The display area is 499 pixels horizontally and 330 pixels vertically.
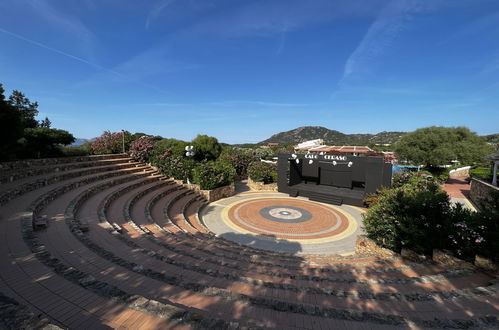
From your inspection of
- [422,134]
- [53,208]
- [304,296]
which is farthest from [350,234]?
[422,134]

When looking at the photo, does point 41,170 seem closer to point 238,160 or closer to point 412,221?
point 238,160

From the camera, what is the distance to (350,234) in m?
10.2

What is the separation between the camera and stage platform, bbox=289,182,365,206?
584 inches

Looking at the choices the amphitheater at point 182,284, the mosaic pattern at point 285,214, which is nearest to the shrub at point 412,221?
the amphitheater at point 182,284

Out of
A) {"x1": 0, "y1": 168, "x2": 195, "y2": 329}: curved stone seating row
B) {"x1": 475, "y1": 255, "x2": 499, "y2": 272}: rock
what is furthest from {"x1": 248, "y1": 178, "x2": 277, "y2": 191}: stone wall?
{"x1": 0, "y1": 168, "x2": 195, "y2": 329}: curved stone seating row

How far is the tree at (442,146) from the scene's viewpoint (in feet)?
73.2

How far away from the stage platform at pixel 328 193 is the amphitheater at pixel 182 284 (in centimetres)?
728

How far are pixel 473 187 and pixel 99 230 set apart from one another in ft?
77.2

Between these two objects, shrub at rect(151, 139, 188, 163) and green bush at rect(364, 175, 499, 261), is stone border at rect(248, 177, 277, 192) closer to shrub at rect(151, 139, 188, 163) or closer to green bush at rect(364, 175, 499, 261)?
shrub at rect(151, 139, 188, 163)

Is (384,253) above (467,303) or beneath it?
beneath

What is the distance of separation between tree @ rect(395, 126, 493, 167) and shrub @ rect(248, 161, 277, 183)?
16397 millimetres

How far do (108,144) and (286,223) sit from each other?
51.3ft

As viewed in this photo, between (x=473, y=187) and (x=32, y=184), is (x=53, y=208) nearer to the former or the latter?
(x=32, y=184)

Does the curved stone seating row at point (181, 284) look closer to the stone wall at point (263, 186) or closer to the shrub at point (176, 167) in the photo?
the shrub at point (176, 167)
